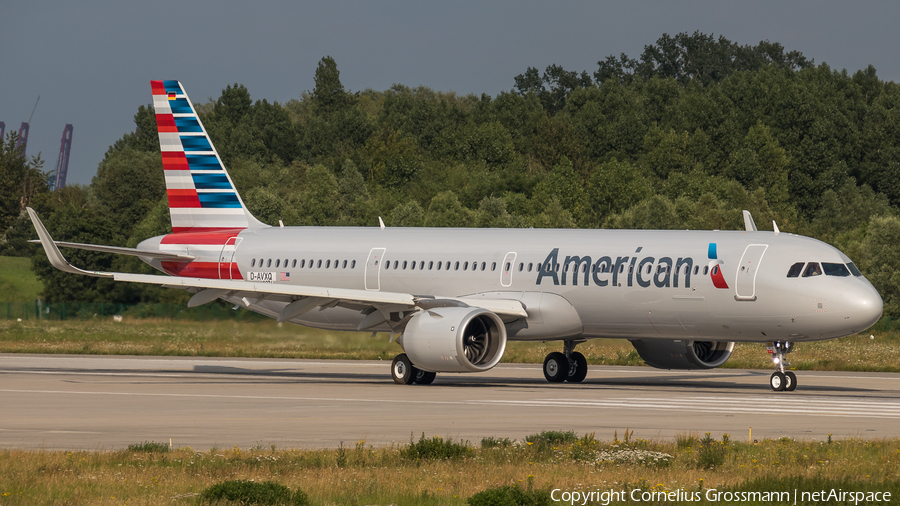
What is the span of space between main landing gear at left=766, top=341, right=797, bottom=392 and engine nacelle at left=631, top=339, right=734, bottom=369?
3.26m

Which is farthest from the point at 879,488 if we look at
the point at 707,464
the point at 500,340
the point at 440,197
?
the point at 440,197

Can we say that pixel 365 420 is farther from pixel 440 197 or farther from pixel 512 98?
pixel 512 98

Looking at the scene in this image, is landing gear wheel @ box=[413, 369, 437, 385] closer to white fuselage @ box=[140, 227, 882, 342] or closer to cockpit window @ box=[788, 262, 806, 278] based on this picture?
white fuselage @ box=[140, 227, 882, 342]

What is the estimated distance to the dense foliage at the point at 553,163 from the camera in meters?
86.1

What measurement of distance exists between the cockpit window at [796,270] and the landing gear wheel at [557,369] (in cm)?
759

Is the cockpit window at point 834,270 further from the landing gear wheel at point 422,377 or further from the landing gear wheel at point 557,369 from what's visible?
the landing gear wheel at point 422,377

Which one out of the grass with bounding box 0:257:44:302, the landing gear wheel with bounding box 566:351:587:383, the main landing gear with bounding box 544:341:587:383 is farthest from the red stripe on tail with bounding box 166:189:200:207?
the grass with bounding box 0:257:44:302

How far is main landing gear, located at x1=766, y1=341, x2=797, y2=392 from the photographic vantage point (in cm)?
2983

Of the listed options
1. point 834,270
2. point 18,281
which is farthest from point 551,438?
point 18,281

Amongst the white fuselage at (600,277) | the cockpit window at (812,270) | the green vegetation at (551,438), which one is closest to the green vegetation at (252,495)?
the green vegetation at (551,438)

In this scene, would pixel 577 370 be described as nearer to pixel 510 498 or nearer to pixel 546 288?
pixel 546 288

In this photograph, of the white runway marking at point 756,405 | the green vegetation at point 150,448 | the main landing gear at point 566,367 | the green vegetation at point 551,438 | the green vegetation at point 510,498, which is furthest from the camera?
the main landing gear at point 566,367

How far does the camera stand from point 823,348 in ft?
157

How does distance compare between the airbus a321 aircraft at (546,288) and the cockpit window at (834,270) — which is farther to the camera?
the airbus a321 aircraft at (546,288)
